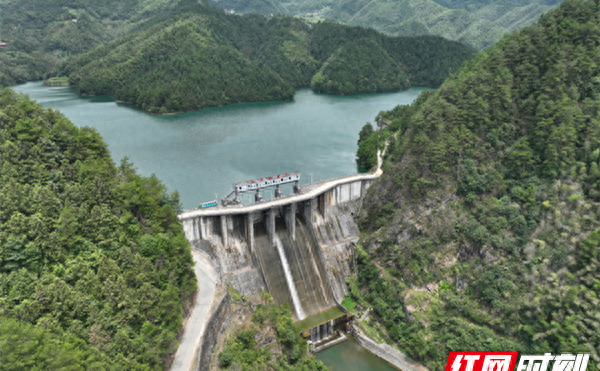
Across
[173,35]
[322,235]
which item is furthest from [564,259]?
[173,35]

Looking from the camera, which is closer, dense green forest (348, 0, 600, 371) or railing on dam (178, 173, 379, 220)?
dense green forest (348, 0, 600, 371)

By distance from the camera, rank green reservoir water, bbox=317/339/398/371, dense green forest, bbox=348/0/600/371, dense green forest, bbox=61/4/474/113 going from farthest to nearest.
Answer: dense green forest, bbox=61/4/474/113, green reservoir water, bbox=317/339/398/371, dense green forest, bbox=348/0/600/371

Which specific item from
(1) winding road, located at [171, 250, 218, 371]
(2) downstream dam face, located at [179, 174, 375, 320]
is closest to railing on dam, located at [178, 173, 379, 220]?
(2) downstream dam face, located at [179, 174, 375, 320]

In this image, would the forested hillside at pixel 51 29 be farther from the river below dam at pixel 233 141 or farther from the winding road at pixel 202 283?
the winding road at pixel 202 283

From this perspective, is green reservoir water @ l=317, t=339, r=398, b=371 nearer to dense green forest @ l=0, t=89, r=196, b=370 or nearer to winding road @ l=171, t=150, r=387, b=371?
winding road @ l=171, t=150, r=387, b=371

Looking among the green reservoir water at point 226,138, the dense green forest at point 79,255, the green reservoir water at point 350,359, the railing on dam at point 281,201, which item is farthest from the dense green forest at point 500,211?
the dense green forest at point 79,255

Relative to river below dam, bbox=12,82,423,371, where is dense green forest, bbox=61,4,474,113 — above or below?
above

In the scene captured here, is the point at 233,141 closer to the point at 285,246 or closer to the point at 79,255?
the point at 285,246
